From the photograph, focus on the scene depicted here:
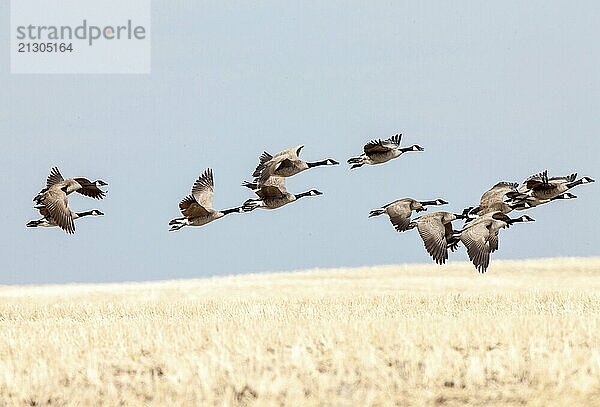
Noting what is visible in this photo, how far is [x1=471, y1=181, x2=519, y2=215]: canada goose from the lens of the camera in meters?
20.0

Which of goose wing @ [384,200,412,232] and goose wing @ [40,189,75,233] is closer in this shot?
goose wing @ [40,189,75,233]

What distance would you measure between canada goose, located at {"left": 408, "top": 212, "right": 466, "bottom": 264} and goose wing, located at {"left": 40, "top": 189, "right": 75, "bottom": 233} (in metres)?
6.52

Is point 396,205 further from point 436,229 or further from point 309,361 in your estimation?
point 309,361

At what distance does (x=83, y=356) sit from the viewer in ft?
50.4

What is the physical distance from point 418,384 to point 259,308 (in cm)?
1031

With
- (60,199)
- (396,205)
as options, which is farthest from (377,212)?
(60,199)

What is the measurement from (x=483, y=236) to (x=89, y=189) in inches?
320

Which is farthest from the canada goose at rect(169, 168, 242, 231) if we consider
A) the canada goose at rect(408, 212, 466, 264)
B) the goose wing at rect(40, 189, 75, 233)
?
the canada goose at rect(408, 212, 466, 264)

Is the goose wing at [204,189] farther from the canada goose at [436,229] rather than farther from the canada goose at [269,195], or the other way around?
the canada goose at [436,229]

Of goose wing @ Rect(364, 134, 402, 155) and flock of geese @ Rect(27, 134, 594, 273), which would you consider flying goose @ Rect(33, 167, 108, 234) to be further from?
goose wing @ Rect(364, 134, 402, 155)

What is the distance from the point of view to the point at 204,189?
22.1 metres

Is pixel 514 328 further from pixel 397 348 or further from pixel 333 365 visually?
pixel 333 365

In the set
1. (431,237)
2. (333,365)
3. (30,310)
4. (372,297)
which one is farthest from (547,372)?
(30,310)

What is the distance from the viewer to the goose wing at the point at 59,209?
19.9m
